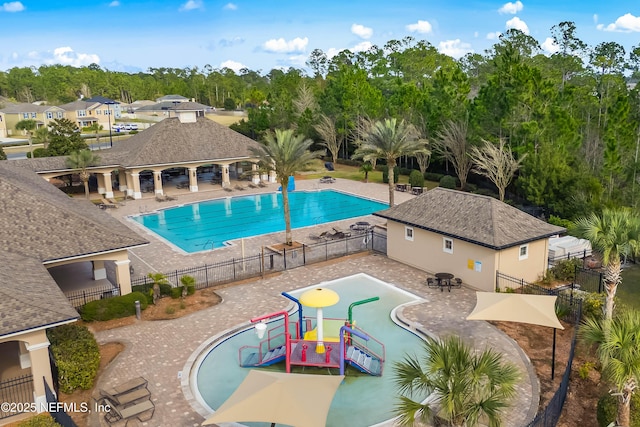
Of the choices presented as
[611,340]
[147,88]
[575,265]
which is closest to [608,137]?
[575,265]

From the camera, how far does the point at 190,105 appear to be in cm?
5950

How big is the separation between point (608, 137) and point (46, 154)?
52916 millimetres

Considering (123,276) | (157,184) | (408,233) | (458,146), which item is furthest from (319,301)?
(157,184)

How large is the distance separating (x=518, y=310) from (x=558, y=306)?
17.1 feet

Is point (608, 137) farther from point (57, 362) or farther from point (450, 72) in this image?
point (57, 362)

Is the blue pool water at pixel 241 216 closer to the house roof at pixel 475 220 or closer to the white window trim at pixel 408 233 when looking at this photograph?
the white window trim at pixel 408 233

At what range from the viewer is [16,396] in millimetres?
17094

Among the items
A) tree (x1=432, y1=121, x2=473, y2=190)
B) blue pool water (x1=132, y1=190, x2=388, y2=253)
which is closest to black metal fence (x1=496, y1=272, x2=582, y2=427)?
blue pool water (x1=132, y1=190, x2=388, y2=253)

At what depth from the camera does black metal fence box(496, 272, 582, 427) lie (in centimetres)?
1476

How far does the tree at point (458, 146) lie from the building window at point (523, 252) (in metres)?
23.8

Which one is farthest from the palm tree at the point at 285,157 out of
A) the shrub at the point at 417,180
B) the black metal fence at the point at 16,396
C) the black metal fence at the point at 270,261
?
the shrub at the point at 417,180

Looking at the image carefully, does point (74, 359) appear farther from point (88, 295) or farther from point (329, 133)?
point (329, 133)

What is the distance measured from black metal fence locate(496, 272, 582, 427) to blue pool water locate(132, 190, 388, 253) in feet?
61.4

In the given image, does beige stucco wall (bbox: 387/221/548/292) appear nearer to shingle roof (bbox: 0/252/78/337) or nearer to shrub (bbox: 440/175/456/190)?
shingle roof (bbox: 0/252/78/337)
